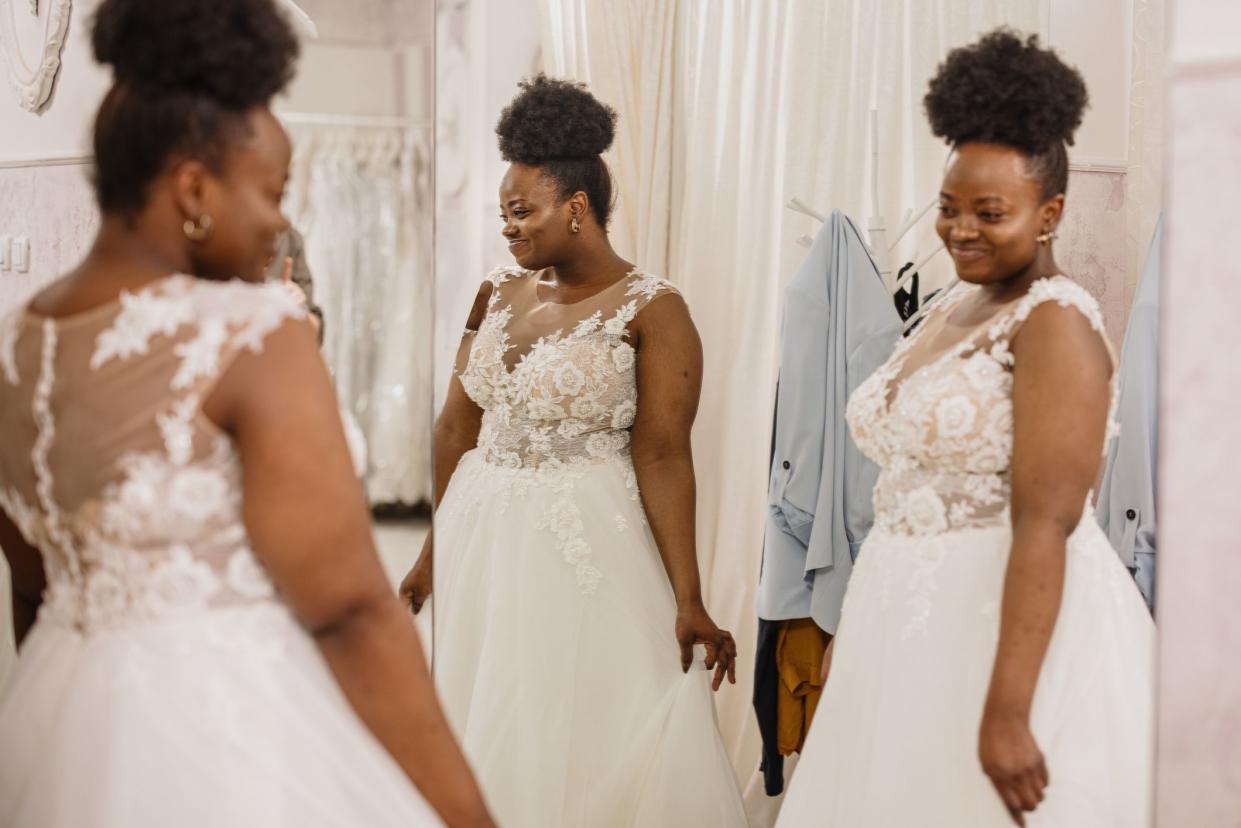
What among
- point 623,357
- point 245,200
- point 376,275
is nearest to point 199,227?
point 245,200

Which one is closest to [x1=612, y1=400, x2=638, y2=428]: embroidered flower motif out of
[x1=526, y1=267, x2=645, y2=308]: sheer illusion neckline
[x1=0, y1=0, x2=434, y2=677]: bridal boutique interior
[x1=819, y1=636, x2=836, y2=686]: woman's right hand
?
[x1=526, y1=267, x2=645, y2=308]: sheer illusion neckline

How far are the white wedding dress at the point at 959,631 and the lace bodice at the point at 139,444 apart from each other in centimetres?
68

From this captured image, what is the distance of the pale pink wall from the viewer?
1.20m

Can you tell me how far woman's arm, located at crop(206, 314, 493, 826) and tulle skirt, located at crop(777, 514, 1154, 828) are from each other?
22.5 inches

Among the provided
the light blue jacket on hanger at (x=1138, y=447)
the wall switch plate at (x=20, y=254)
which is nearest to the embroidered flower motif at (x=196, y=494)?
the light blue jacket on hanger at (x=1138, y=447)

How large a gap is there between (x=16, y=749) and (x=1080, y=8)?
4.00ft

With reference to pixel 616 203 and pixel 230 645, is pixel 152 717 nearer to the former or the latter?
pixel 230 645

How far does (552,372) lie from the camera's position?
4.56ft

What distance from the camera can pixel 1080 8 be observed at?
1252 millimetres

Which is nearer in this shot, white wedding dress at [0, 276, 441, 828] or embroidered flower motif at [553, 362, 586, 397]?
white wedding dress at [0, 276, 441, 828]

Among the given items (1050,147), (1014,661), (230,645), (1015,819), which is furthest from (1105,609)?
(230,645)

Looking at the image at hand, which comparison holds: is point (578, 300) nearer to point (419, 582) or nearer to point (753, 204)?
point (753, 204)

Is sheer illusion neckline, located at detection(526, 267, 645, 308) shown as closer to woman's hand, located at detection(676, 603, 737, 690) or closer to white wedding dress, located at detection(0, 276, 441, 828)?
woman's hand, located at detection(676, 603, 737, 690)

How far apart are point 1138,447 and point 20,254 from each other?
149 cm
